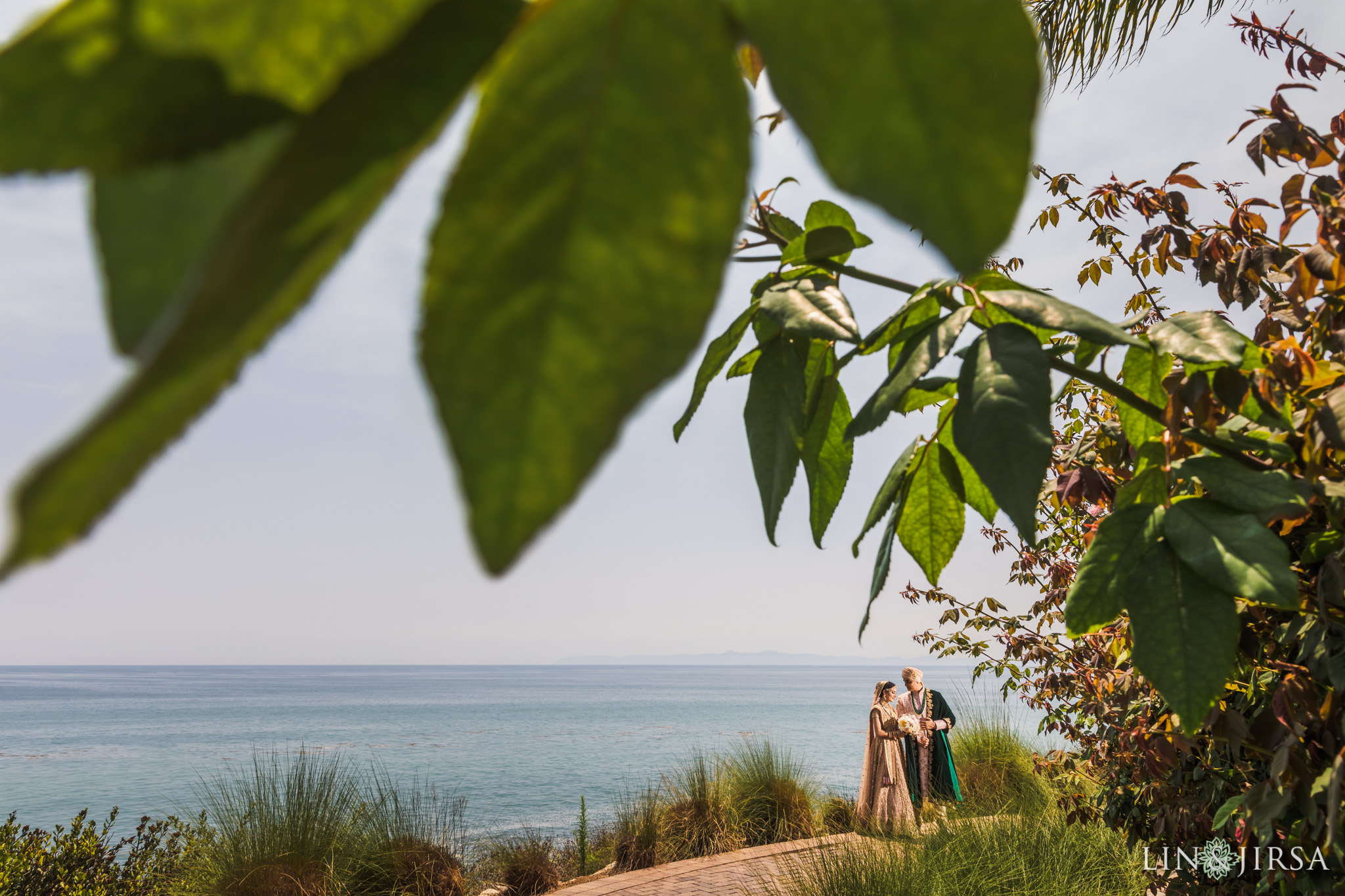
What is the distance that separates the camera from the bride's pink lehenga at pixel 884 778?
608 centimetres

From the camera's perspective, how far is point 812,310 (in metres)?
0.30

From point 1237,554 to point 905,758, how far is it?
691 cm

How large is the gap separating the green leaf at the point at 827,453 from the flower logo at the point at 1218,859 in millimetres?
1447

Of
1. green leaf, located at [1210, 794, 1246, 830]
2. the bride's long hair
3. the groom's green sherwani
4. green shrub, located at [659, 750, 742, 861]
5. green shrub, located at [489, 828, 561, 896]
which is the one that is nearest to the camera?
green leaf, located at [1210, 794, 1246, 830]

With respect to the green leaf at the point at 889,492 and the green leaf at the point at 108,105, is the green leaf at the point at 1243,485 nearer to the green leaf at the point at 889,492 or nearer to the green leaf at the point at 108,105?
the green leaf at the point at 889,492

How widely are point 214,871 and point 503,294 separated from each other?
5533mm

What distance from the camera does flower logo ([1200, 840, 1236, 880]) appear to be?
4.45ft

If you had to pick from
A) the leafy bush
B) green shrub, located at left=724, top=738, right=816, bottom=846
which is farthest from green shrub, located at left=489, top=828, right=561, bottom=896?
the leafy bush

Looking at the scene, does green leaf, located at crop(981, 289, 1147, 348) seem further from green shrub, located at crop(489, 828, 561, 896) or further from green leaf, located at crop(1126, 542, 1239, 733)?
green shrub, located at crop(489, 828, 561, 896)

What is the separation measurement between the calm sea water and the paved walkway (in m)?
2.79

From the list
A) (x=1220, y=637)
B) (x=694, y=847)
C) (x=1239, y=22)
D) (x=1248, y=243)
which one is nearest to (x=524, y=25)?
(x=1220, y=637)

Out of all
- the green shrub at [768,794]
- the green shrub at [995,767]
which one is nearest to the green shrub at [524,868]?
the green shrub at [768,794]

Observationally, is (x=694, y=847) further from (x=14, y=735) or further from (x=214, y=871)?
(x=14, y=735)

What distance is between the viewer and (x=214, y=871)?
172 inches
